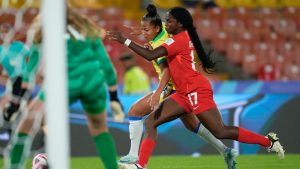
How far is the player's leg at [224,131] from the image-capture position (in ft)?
26.6

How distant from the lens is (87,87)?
6.39 m

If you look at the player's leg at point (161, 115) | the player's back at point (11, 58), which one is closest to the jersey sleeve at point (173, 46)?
the player's leg at point (161, 115)

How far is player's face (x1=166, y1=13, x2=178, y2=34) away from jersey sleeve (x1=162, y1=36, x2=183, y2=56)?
152 mm

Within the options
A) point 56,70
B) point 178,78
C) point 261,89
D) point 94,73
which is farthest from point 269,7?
point 56,70

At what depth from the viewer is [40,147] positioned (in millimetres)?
11164

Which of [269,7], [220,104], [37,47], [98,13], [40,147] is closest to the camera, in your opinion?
[37,47]

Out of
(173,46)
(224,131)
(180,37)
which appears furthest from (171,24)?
(224,131)

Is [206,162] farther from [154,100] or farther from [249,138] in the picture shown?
[154,100]

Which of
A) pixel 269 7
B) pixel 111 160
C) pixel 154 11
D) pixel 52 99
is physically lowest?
pixel 111 160

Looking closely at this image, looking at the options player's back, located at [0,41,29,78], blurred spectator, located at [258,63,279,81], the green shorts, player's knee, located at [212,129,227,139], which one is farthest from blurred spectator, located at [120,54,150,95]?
the green shorts

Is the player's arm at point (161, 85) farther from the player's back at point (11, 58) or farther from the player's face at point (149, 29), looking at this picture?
the player's back at point (11, 58)

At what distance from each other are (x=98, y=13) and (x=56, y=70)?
14765 millimetres

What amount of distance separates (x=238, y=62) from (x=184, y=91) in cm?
1115

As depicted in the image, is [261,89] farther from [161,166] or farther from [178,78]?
[178,78]
